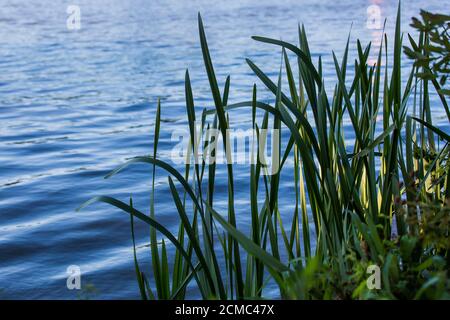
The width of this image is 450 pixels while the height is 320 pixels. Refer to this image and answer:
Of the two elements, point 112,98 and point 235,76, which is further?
point 235,76

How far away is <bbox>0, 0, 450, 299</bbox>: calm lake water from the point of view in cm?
294

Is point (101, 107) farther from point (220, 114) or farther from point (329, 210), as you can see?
point (220, 114)

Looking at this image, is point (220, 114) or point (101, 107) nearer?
point (220, 114)

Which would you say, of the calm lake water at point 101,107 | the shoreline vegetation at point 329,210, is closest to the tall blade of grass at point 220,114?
the shoreline vegetation at point 329,210

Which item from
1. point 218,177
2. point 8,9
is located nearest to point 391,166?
point 218,177

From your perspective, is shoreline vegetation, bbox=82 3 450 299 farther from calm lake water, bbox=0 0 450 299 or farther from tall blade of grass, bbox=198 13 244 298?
calm lake water, bbox=0 0 450 299

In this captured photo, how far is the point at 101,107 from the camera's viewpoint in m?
5.25

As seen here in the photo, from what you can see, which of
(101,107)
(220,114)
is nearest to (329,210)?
(220,114)

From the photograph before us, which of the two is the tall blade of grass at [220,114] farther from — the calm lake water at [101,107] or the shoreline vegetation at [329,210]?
the calm lake water at [101,107]

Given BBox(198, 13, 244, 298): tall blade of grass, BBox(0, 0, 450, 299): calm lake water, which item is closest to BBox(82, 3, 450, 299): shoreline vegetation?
BBox(198, 13, 244, 298): tall blade of grass

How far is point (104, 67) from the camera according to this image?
6598 millimetres

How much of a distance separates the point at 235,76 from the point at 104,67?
1.25 meters

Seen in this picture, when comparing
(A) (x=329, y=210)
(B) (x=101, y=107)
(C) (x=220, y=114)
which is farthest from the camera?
(B) (x=101, y=107)
